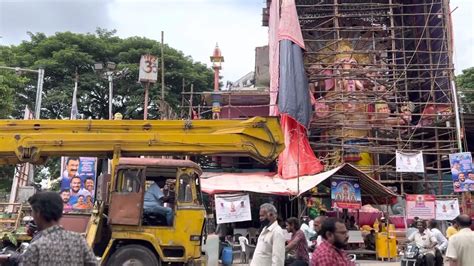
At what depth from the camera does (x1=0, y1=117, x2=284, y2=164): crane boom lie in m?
9.06

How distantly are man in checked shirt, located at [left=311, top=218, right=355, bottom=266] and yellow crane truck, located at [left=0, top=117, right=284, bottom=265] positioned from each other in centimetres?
523

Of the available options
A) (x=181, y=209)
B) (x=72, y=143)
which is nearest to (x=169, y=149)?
(x=181, y=209)

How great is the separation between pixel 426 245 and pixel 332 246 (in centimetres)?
756

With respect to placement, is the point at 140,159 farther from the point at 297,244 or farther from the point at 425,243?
the point at 425,243

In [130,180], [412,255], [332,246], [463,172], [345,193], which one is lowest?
[412,255]

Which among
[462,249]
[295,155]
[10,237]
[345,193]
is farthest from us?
[295,155]

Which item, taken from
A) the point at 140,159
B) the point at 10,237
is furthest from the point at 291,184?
the point at 10,237

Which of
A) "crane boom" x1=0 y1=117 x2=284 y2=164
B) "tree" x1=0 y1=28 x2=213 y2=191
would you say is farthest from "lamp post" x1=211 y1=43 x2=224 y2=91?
"crane boom" x1=0 y1=117 x2=284 y2=164

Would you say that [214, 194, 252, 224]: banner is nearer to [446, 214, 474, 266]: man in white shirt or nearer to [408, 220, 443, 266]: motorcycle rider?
[408, 220, 443, 266]: motorcycle rider

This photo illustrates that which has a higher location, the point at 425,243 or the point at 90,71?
the point at 90,71

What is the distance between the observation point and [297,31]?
67.6 feet

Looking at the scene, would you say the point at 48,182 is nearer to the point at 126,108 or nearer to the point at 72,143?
the point at 126,108

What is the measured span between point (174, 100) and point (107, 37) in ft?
21.9

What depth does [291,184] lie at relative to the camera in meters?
17.1
